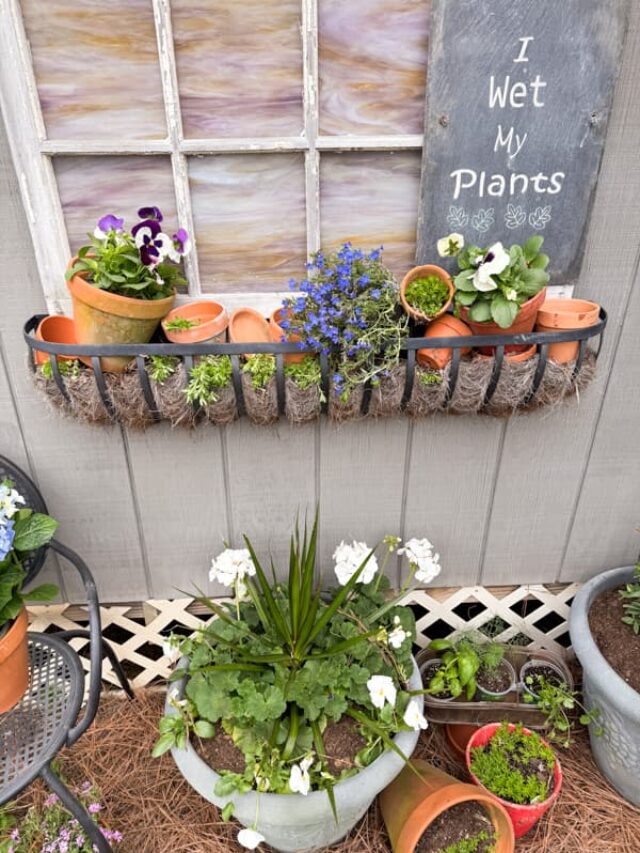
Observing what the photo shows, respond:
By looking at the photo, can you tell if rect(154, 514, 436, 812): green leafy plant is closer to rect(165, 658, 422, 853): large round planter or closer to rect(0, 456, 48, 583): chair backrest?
rect(165, 658, 422, 853): large round planter

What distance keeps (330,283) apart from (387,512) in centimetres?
72

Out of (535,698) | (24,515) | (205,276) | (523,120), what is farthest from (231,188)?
(535,698)

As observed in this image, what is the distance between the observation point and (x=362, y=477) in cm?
156

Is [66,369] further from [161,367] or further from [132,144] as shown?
[132,144]

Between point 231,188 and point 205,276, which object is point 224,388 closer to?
point 205,276

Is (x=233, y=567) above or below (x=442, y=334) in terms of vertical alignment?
below

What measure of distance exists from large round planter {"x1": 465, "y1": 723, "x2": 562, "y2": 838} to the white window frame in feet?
4.56

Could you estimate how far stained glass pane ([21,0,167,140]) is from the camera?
1060mm

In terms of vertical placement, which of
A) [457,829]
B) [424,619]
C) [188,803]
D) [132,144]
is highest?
[132,144]

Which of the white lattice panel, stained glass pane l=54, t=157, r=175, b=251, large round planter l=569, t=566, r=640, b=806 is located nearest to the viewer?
stained glass pane l=54, t=157, r=175, b=251

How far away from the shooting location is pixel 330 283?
116cm

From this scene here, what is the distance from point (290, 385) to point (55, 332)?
1.70 feet

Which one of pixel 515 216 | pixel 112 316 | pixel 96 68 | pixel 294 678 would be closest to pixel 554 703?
pixel 294 678

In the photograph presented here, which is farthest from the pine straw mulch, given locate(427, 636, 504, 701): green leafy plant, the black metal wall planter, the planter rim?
the black metal wall planter
